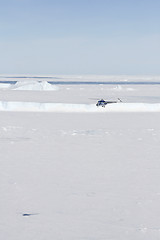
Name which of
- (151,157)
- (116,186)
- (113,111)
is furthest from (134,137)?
(113,111)

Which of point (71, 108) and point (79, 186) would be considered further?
point (71, 108)

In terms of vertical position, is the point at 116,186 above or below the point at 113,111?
below

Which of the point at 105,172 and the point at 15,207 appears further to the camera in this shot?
the point at 105,172

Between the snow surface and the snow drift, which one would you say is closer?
the snow surface

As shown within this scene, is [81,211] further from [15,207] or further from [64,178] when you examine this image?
[64,178]

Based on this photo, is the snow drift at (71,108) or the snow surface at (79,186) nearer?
the snow surface at (79,186)

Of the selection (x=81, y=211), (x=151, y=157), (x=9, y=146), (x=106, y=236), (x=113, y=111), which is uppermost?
(x=113, y=111)

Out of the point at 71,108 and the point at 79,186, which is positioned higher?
the point at 71,108

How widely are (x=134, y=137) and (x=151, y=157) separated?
9.56 ft

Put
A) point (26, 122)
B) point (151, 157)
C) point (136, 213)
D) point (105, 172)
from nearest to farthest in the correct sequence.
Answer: point (136, 213)
point (105, 172)
point (151, 157)
point (26, 122)

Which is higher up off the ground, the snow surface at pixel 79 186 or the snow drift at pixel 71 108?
the snow drift at pixel 71 108

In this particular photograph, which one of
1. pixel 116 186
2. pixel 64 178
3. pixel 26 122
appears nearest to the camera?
pixel 116 186

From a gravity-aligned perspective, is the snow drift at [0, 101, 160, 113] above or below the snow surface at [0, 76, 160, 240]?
above

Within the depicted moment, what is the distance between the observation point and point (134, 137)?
10672mm
